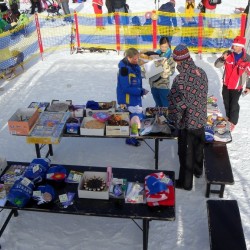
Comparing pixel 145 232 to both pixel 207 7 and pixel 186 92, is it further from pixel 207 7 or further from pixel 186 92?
pixel 207 7

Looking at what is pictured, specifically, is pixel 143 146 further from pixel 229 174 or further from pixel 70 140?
pixel 229 174

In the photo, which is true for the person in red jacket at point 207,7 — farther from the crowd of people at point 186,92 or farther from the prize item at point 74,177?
the prize item at point 74,177

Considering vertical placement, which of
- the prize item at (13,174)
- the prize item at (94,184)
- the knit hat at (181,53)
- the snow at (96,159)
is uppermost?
the knit hat at (181,53)

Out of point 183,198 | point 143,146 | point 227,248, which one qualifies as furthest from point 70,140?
point 227,248

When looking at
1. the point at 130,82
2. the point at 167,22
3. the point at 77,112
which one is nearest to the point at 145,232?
the point at 77,112

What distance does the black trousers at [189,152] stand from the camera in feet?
18.3

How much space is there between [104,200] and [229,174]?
2.12m

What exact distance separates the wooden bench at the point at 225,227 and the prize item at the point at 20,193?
236 cm

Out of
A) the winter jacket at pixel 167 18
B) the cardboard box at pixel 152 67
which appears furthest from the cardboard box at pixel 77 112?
the winter jacket at pixel 167 18

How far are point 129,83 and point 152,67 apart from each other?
737 mm

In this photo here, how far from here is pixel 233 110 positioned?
7.38 m

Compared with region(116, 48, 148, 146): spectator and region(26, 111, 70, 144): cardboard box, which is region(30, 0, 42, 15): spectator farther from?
region(116, 48, 148, 146): spectator

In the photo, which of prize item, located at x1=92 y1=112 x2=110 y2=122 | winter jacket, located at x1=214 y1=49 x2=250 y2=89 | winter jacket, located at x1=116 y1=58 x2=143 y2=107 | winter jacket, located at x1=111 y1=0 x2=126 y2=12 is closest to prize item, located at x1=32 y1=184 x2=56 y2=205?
prize item, located at x1=92 y1=112 x2=110 y2=122

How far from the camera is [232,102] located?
733 centimetres
